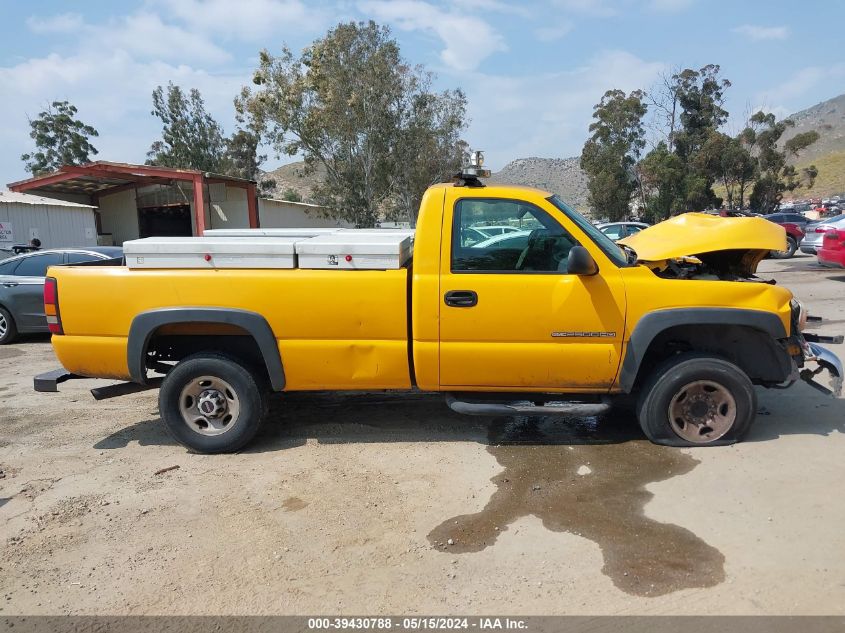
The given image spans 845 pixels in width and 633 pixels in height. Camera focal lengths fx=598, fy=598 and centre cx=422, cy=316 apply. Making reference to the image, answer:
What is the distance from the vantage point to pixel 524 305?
426 cm

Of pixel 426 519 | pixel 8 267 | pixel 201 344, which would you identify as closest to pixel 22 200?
pixel 8 267

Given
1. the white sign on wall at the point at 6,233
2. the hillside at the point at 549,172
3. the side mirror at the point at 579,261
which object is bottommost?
the side mirror at the point at 579,261

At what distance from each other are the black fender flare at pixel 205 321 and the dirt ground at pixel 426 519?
2.57ft

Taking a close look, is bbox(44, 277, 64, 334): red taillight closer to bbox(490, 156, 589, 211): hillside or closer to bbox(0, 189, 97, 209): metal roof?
bbox(0, 189, 97, 209): metal roof

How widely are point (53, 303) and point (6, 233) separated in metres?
19.8

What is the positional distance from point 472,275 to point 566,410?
120 centimetres

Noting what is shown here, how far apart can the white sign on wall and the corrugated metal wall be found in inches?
5.2

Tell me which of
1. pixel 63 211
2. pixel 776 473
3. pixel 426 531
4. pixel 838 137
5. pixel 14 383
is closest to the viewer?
pixel 426 531

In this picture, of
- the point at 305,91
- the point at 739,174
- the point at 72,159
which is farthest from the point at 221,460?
the point at 72,159

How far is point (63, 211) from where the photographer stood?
74.4 ft

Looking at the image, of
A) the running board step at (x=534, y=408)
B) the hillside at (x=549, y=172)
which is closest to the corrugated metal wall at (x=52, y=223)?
the running board step at (x=534, y=408)

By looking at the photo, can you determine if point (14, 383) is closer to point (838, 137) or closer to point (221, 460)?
point (221, 460)

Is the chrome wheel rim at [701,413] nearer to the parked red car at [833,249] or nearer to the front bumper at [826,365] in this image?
the front bumper at [826,365]

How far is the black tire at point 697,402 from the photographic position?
437 cm
